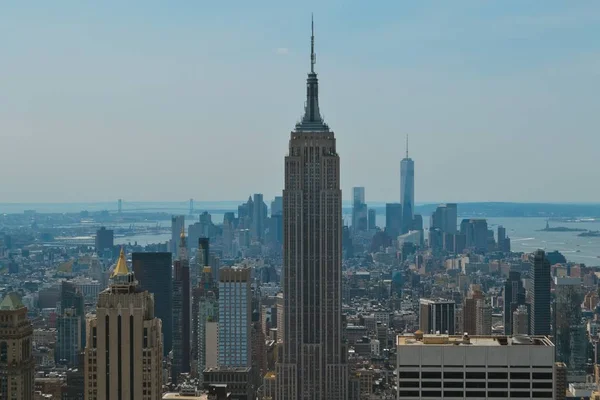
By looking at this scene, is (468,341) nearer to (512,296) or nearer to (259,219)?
(512,296)

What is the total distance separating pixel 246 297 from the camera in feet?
219

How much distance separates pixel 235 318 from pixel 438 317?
54.5 ft

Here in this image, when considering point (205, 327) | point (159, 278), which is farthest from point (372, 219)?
point (205, 327)

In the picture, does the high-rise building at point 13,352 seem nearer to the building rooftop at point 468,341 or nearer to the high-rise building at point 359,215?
the building rooftop at point 468,341

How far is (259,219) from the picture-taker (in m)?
109

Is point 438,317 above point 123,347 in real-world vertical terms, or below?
below

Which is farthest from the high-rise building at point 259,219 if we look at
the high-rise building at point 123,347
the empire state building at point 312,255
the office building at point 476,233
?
the high-rise building at point 123,347

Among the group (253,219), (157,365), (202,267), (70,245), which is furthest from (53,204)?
(157,365)

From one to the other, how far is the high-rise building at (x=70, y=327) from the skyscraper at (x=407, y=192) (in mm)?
33988

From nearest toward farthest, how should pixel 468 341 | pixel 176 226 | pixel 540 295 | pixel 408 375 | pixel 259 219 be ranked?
pixel 408 375
pixel 468 341
pixel 540 295
pixel 259 219
pixel 176 226

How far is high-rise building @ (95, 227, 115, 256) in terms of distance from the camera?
3959 inches

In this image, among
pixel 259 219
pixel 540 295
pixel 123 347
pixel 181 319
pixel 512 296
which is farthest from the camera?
pixel 259 219

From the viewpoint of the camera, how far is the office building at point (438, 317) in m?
74.1

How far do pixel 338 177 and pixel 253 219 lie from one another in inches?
1966
